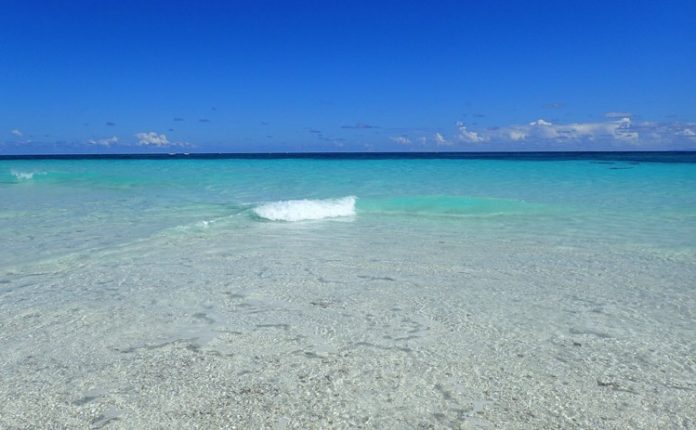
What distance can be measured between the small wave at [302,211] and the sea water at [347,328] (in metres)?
1.98

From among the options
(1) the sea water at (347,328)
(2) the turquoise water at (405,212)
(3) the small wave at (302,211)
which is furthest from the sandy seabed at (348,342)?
(3) the small wave at (302,211)

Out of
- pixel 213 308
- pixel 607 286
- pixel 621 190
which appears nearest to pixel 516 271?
pixel 607 286

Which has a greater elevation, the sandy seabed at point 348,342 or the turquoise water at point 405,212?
the turquoise water at point 405,212

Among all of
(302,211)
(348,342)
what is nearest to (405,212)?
(302,211)

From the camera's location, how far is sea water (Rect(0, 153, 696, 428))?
120 inches

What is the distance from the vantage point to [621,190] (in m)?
18.6

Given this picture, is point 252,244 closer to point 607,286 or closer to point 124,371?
point 124,371

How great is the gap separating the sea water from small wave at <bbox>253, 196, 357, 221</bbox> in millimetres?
1982

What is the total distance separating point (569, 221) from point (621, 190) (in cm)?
993

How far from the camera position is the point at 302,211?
11.7m

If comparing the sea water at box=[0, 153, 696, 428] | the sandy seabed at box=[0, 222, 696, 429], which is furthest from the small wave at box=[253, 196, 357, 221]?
the sandy seabed at box=[0, 222, 696, 429]

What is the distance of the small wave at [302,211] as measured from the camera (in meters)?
11.3

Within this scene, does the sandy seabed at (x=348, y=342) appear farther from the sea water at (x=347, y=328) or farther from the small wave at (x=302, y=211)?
the small wave at (x=302, y=211)

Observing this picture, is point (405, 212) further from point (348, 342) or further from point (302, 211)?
point (348, 342)
